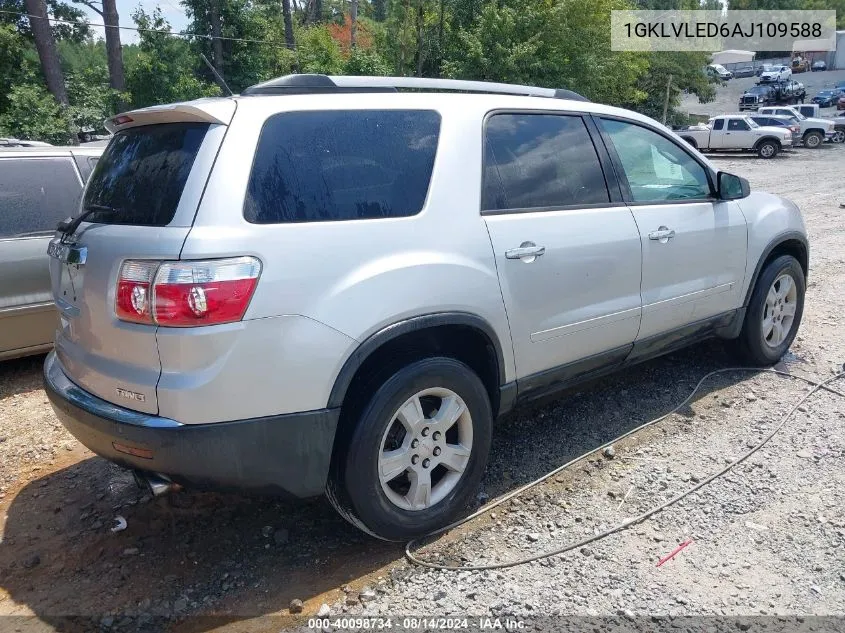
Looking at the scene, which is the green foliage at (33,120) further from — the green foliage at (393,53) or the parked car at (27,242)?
the parked car at (27,242)

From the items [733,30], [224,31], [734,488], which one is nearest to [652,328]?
[734,488]

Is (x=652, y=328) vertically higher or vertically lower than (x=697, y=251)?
lower

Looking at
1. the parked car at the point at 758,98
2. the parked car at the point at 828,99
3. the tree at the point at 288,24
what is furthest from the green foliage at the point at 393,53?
the parked car at the point at 828,99

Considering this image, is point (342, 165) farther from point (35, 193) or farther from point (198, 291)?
point (35, 193)

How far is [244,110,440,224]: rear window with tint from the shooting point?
2566mm

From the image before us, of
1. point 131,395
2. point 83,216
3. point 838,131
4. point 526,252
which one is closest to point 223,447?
point 131,395

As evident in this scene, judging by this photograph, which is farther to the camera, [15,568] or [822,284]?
[822,284]

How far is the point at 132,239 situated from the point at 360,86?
126 cm

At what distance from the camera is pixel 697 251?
4113 millimetres

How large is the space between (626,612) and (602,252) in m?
1.74

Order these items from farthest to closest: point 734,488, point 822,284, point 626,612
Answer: point 822,284 → point 734,488 → point 626,612

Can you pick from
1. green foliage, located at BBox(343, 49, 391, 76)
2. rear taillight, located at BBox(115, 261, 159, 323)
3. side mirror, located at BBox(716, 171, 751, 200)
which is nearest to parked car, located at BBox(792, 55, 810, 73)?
green foliage, located at BBox(343, 49, 391, 76)

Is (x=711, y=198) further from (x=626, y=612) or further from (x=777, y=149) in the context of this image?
(x=777, y=149)

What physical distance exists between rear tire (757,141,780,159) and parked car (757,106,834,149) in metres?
3.92
